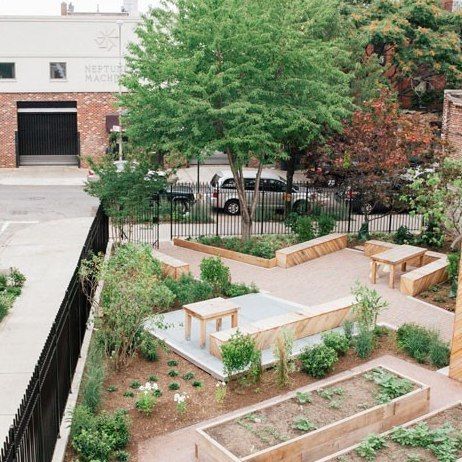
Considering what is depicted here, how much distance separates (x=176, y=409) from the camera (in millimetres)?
10469

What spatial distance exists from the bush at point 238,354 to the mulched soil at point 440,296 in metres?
6.13

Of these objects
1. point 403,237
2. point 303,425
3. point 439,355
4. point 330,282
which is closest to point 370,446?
point 303,425

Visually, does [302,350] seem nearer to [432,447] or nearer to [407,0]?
[432,447]

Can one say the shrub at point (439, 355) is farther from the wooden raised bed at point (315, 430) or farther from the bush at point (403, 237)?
the bush at point (403, 237)

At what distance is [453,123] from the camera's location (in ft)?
73.0

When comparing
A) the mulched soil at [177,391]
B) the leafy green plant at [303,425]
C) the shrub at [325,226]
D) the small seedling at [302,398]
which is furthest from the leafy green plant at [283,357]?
Result: the shrub at [325,226]

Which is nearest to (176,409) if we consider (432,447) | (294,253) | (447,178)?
(432,447)

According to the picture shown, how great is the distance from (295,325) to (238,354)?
8.00ft

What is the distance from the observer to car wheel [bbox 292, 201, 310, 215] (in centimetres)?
2487

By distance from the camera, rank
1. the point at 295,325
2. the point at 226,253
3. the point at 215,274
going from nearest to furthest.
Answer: the point at 295,325
the point at 215,274
the point at 226,253

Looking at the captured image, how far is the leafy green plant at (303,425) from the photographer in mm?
9242

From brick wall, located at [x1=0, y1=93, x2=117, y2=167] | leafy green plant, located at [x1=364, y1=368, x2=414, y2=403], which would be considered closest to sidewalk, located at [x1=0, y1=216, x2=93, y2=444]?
leafy green plant, located at [x1=364, y1=368, x2=414, y2=403]

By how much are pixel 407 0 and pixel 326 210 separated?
13084 millimetres

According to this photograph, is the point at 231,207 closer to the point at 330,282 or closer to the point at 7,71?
the point at 330,282
